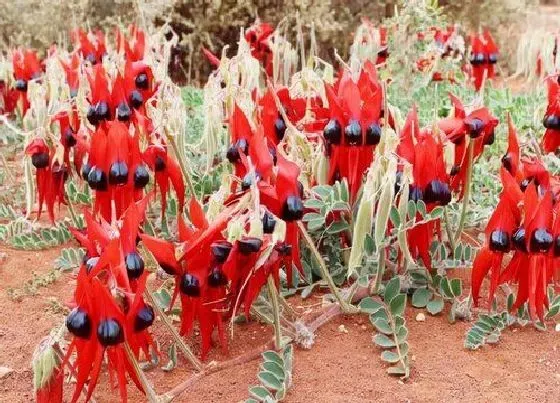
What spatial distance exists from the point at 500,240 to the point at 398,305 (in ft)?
1.15

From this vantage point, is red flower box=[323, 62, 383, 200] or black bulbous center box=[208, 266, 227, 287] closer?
black bulbous center box=[208, 266, 227, 287]

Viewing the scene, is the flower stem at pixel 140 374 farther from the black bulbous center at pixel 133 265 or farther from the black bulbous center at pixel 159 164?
the black bulbous center at pixel 159 164

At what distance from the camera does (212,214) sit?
191cm

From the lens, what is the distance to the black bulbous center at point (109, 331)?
5.27ft

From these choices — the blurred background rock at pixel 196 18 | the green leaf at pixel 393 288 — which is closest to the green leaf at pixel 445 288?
the green leaf at pixel 393 288

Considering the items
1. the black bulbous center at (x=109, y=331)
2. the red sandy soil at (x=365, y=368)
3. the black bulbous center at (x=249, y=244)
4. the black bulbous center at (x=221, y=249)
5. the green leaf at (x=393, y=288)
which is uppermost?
the black bulbous center at (x=249, y=244)

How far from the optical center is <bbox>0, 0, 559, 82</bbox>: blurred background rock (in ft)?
20.5

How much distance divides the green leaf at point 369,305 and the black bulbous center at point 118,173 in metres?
0.67

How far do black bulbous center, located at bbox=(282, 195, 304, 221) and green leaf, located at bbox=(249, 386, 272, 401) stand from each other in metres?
0.37

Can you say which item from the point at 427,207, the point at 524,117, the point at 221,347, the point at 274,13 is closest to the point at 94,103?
the point at 221,347

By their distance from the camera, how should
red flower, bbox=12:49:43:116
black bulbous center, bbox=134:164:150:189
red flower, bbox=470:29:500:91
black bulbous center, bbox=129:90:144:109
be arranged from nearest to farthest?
black bulbous center, bbox=134:164:150:189 → black bulbous center, bbox=129:90:144:109 → red flower, bbox=12:49:43:116 → red flower, bbox=470:29:500:91

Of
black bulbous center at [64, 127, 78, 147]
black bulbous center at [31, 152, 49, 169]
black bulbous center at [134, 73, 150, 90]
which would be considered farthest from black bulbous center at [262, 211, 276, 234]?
black bulbous center at [134, 73, 150, 90]

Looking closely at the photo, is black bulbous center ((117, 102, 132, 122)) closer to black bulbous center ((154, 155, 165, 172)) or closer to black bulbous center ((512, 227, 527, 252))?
black bulbous center ((154, 155, 165, 172))

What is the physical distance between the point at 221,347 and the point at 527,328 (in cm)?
78
